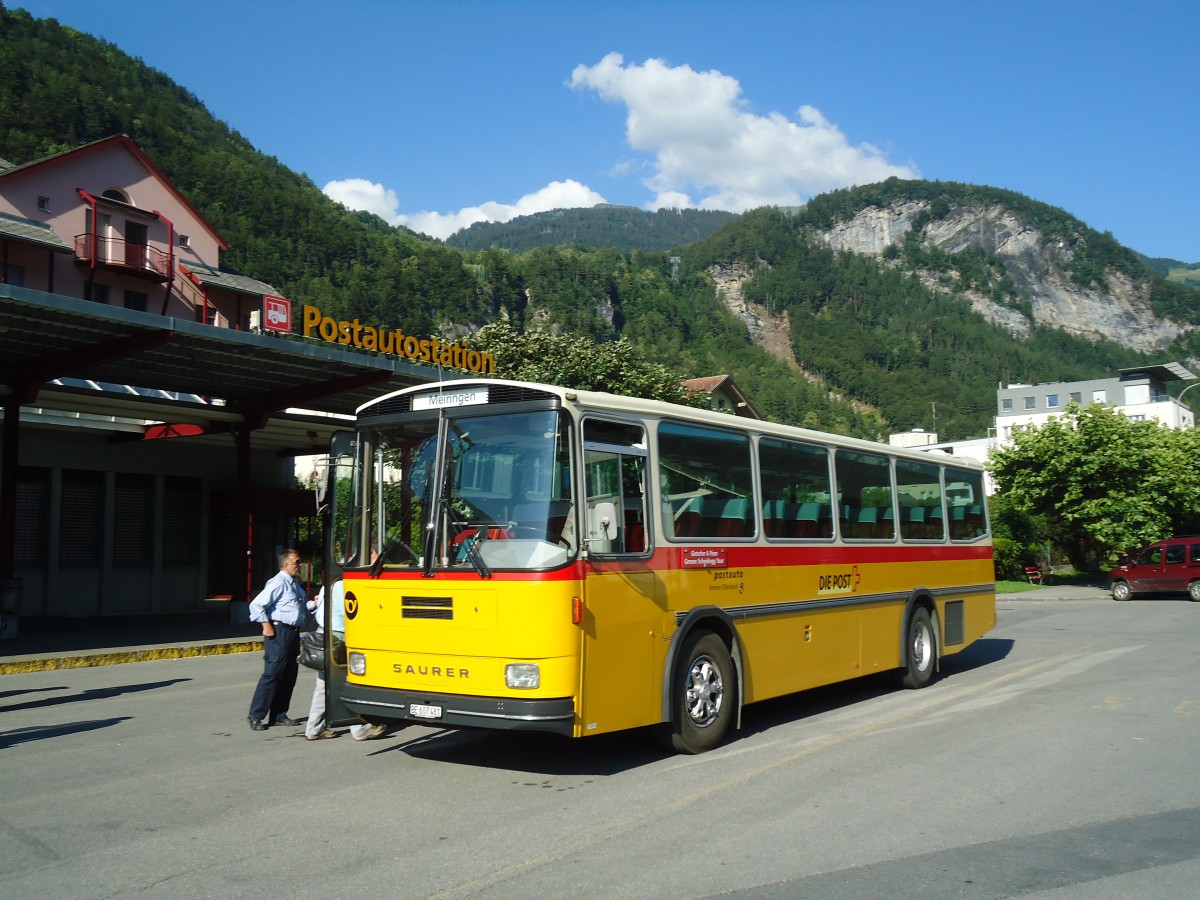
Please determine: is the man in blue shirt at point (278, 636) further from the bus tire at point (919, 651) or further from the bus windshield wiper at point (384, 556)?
the bus tire at point (919, 651)

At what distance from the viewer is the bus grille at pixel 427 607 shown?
24.8 ft

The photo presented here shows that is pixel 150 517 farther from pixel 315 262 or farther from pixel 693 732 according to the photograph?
pixel 315 262

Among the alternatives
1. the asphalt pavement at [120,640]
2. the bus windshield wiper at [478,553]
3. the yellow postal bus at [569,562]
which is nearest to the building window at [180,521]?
the asphalt pavement at [120,640]

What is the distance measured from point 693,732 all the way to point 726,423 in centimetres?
278

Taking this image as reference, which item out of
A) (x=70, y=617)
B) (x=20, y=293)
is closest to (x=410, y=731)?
(x=20, y=293)

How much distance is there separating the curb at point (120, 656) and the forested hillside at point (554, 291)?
102 feet

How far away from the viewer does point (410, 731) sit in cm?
1002

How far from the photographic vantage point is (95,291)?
38344 mm

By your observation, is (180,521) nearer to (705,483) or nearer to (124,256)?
(124,256)

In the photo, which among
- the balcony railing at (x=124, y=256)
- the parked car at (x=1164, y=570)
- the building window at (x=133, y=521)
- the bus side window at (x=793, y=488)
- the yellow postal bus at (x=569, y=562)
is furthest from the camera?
the balcony railing at (x=124, y=256)

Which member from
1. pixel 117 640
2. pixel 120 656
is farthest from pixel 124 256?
pixel 120 656

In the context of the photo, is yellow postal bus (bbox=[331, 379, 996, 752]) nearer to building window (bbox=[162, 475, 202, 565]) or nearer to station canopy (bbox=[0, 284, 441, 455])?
station canopy (bbox=[0, 284, 441, 455])

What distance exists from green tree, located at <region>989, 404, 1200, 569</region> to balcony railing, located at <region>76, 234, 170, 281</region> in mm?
33055

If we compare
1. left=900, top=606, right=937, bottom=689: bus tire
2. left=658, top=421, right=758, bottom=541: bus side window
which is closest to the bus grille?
left=658, top=421, right=758, bottom=541: bus side window
